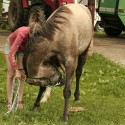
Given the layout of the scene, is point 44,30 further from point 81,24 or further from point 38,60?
point 81,24

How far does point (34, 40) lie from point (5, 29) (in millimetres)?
17071

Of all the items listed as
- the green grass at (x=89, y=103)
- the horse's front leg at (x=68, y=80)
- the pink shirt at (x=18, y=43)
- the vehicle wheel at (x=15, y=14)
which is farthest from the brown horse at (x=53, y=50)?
the vehicle wheel at (x=15, y=14)

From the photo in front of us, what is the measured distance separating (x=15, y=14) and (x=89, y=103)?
9.53 m

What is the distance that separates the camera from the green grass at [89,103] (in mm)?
6180

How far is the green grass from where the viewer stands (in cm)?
618

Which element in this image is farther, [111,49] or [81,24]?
[111,49]

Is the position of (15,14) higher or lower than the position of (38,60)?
lower

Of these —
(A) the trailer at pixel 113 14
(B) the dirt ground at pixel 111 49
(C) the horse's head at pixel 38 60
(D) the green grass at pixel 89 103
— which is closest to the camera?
(C) the horse's head at pixel 38 60

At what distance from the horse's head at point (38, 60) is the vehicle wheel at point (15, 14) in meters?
9.90

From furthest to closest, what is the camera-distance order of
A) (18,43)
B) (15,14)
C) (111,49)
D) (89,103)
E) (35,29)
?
(15,14) < (111,49) < (89,103) < (18,43) < (35,29)

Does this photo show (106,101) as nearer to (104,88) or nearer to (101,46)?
(104,88)

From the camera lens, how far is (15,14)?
1664 cm

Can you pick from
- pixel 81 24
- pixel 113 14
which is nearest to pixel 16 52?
pixel 81 24

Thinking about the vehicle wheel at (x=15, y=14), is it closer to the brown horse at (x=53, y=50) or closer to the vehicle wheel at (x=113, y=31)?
the vehicle wheel at (x=113, y=31)
